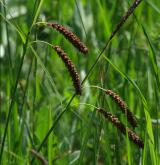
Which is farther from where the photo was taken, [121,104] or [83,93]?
[83,93]

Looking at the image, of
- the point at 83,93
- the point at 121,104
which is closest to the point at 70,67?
the point at 121,104

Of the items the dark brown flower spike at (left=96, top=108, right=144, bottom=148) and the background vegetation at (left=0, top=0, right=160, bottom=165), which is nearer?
the dark brown flower spike at (left=96, top=108, right=144, bottom=148)

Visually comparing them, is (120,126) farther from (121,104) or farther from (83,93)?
(83,93)

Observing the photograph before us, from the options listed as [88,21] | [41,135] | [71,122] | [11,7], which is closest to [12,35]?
[11,7]

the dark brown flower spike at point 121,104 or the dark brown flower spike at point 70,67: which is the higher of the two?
the dark brown flower spike at point 70,67

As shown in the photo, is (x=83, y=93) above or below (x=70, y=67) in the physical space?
below

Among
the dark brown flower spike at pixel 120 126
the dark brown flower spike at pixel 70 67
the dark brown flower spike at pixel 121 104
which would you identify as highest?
the dark brown flower spike at pixel 70 67

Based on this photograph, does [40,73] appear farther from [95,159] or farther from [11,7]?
[95,159]

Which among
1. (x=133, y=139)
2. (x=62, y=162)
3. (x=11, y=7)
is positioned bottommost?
(x=62, y=162)
